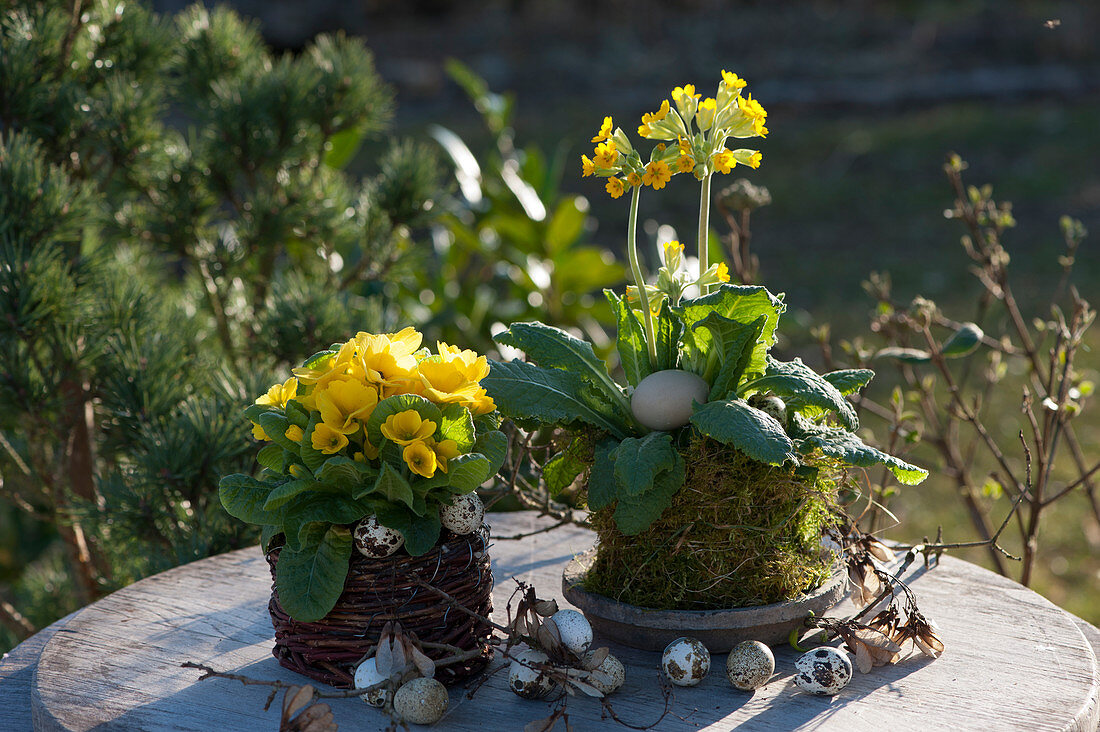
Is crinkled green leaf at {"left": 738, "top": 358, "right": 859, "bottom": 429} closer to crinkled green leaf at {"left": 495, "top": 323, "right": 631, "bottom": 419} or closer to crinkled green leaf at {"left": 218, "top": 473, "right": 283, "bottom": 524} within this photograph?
crinkled green leaf at {"left": 495, "top": 323, "right": 631, "bottom": 419}

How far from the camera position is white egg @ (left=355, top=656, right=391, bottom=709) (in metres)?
1.00

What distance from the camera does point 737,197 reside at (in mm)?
1678

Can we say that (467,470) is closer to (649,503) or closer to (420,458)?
(420,458)

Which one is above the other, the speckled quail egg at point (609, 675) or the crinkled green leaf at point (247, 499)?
the crinkled green leaf at point (247, 499)

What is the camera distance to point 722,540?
1.10m

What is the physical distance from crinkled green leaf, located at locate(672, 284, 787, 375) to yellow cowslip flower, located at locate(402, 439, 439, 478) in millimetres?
331

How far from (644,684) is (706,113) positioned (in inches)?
25.3

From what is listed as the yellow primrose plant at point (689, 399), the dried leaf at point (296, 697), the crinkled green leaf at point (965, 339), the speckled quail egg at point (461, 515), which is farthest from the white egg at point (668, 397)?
the crinkled green leaf at point (965, 339)

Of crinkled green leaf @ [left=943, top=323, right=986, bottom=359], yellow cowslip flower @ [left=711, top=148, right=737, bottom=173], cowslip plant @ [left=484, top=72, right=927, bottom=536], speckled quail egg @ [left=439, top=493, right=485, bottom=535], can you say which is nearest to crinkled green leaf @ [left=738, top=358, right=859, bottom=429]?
cowslip plant @ [left=484, top=72, right=927, bottom=536]

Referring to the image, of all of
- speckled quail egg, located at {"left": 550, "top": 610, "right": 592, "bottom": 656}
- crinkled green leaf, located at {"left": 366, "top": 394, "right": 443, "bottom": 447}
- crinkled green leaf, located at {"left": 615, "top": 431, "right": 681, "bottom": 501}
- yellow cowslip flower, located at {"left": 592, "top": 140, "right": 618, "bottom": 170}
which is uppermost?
yellow cowslip flower, located at {"left": 592, "top": 140, "right": 618, "bottom": 170}

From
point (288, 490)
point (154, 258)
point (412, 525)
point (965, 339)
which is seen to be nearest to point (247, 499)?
point (288, 490)

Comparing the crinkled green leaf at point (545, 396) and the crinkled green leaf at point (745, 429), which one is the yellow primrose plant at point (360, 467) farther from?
the crinkled green leaf at point (745, 429)

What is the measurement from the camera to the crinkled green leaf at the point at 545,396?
1137 mm

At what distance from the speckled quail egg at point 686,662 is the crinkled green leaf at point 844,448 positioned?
0.81 ft
